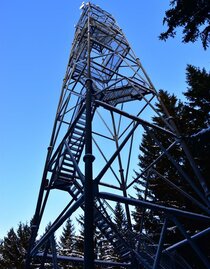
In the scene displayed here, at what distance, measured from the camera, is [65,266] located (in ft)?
78.9

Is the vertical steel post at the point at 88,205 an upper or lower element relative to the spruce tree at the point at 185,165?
lower

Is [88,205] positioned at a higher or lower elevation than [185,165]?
lower

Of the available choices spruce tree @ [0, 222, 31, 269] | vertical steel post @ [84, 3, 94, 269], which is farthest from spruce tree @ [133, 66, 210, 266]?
spruce tree @ [0, 222, 31, 269]

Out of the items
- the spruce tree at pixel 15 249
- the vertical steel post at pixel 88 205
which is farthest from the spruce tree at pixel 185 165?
the spruce tree at pixel 15 249

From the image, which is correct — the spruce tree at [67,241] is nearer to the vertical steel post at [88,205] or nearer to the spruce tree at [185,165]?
the spruce tree at [185,165]

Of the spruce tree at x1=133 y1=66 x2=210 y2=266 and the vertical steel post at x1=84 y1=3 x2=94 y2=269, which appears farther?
the spruce tree at x1=133 y1=66 x2=210 y2=266

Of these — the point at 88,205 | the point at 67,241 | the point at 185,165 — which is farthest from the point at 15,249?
the point at 88,205

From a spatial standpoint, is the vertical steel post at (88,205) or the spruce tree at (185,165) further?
the spruce tree at (185,165)

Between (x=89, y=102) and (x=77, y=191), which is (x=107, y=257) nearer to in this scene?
(x=77, y=191)

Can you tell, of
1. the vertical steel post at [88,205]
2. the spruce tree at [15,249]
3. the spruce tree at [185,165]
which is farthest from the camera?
the spruce tree at [15,249]

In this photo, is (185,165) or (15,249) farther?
(15,249)

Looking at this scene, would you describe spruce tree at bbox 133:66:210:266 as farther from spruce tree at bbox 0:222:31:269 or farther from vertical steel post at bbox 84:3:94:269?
spruce tree at bbox 0:222:31:269

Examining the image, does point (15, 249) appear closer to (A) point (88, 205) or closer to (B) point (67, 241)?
(B) point (67, 241)

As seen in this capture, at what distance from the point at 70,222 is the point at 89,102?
97.7ft
